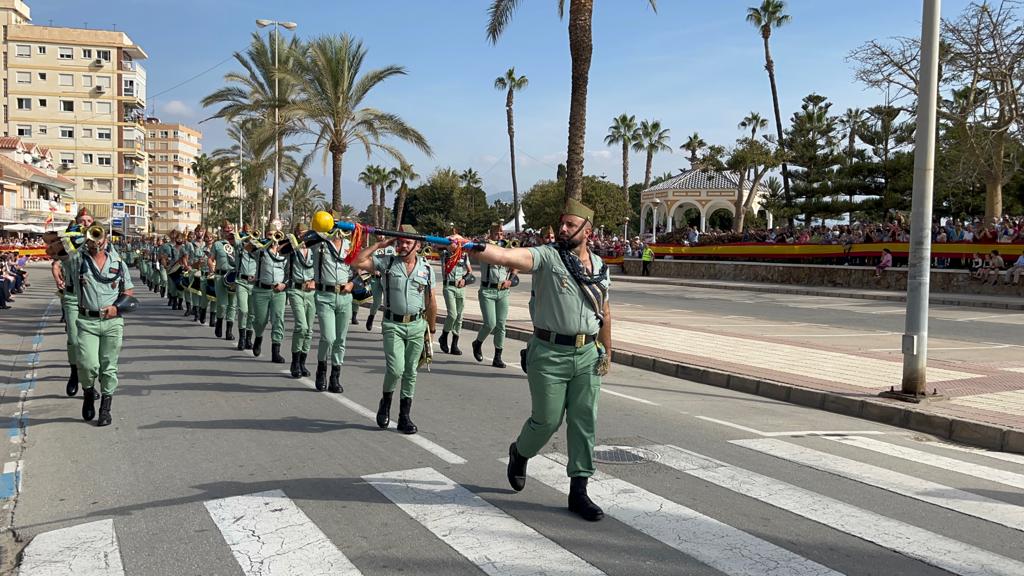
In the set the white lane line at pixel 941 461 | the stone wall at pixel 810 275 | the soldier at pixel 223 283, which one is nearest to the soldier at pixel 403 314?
the white lane line at pixel 941 461

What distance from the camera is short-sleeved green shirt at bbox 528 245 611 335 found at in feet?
17.0

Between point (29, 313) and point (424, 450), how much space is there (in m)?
17.6

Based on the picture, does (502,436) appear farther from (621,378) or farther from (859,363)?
(859,363)

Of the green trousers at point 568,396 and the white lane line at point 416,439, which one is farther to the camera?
the white lane line at point 416,439

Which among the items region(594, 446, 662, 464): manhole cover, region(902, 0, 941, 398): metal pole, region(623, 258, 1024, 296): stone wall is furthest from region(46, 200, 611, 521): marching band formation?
region(623, 258, 1024, 296): stone wall

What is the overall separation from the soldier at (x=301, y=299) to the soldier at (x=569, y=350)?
19.3 ft

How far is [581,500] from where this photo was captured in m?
5.08

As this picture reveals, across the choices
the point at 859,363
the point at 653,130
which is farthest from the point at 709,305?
the point at 653,130

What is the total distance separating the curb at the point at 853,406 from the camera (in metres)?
7.46

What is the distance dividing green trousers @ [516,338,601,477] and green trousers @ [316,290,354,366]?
4.90 metres

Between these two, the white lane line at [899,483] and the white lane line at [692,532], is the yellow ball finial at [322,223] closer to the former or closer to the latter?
the white lane line at [692,532]

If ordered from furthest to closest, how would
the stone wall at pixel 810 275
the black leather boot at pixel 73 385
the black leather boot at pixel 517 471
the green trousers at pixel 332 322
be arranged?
the stone wall at pixel 810 275 → the green trousers at pixel 332 322 → the black leather boot at pixel 73 385 → the black leather boot at pixel 517 471

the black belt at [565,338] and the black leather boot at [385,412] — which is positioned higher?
the black belt at [565,338]

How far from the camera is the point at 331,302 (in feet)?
32.0
